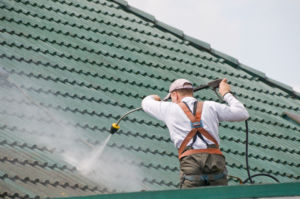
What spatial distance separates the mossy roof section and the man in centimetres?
133

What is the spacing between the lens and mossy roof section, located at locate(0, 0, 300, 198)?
6898mm

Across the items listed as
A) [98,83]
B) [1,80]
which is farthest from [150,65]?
[1,80]

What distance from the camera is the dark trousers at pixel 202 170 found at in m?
5.77

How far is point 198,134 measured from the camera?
5.85 metres

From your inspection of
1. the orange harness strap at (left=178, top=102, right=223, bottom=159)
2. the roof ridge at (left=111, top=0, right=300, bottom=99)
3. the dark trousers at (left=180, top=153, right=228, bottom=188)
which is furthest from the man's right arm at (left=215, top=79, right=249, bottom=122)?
the roof ridge at (left=111, top=0, right=300, bottom=99)

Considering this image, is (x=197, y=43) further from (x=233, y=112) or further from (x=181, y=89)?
A: (x=233, y=112)

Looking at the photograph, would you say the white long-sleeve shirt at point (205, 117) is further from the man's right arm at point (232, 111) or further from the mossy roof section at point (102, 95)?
the mossy roof section at point (102, 95)

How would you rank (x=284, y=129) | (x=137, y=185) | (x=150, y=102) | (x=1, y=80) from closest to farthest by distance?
(x=150, y=102) < (x=137, y=185) < (x=1, y=80) < (x=284, y=129)

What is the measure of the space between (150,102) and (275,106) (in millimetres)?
4562

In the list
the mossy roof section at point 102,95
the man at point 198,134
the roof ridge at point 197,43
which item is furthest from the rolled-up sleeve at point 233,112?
the roof ridge at point 197,43

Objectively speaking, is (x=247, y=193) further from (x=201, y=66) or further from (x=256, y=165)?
(x=201, y=66)

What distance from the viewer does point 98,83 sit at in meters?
Answer: 8.62

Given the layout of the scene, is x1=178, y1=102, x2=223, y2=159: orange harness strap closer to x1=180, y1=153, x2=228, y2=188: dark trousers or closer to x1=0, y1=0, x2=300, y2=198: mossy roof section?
x1=180, y1=153, x2=228, y2=188: dark trousers

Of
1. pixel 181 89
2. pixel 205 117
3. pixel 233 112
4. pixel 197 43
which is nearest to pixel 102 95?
pixel 181 89
